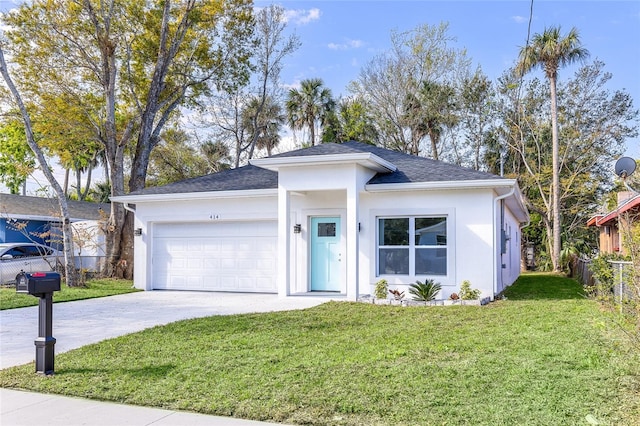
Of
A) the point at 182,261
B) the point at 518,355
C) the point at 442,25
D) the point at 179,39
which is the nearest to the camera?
the point at 518,355

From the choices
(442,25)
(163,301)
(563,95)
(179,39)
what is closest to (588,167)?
(563,95)

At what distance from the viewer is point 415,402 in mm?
4535

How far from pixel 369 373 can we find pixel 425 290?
6.17 meters

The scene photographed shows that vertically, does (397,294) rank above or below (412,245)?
below

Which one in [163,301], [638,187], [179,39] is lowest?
[163,301]

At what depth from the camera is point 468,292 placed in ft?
37.8

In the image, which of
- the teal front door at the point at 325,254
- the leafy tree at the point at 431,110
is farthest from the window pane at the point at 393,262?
the leafy tree at the point at 431,110

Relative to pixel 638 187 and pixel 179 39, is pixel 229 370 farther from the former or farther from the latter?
pixel 638 187

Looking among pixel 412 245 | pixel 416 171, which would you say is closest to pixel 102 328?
pixel 412 245

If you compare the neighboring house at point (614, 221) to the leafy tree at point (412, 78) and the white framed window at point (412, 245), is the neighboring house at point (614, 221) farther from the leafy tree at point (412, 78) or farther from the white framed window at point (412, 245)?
the leafy tree at point (412, 78)

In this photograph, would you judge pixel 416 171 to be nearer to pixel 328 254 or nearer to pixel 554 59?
pixel 328 254

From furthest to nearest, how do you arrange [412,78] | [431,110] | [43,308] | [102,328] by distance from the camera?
1. [412,78]
2. [431,110]
3. [102,328]
4. [43,308]

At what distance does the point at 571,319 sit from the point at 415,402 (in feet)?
17.1

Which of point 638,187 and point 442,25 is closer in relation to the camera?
point 638,187
